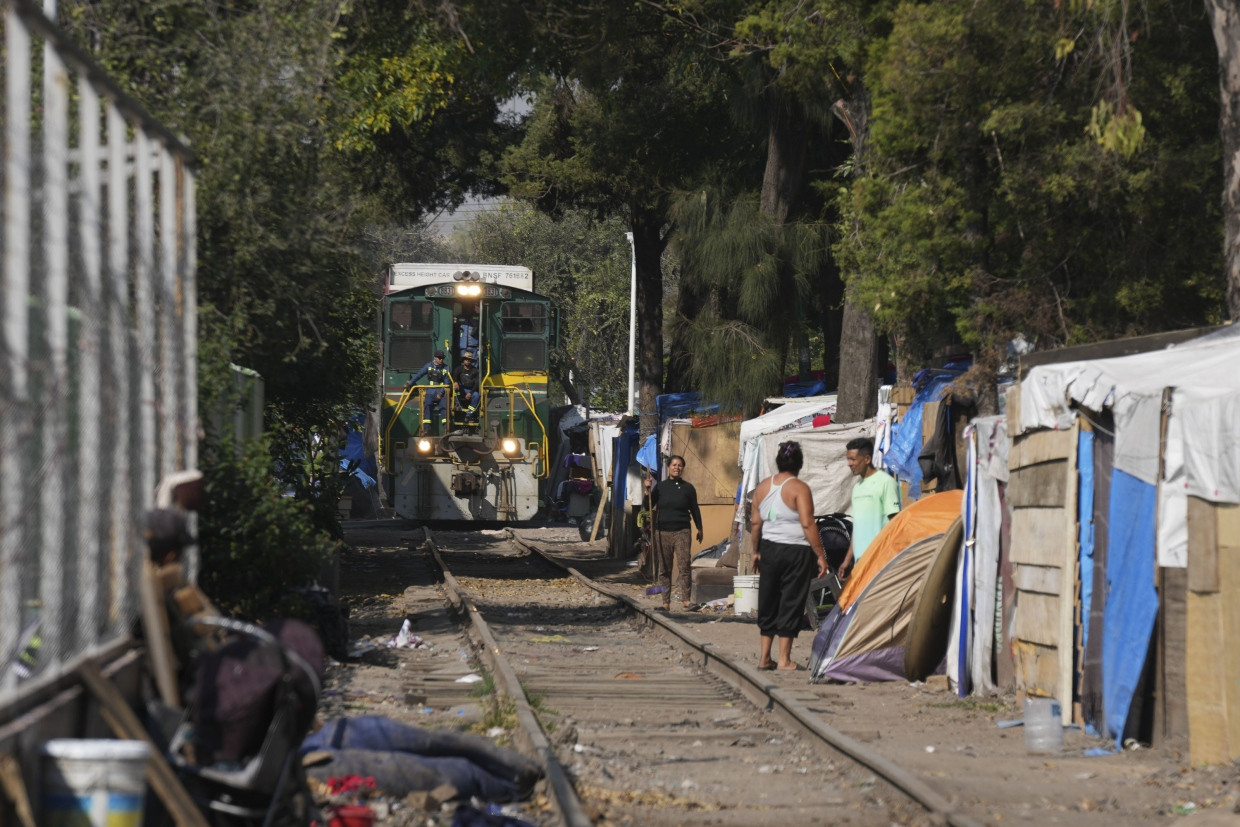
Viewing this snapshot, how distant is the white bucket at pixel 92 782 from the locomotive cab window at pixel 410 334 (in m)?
22.2

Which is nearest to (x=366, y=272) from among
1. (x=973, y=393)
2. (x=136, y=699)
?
(x=973, y=393)

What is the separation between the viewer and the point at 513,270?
88.5ft

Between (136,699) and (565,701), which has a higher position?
(136,699)

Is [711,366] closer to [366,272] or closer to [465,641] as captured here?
[366,272]

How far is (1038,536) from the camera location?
9.53 m

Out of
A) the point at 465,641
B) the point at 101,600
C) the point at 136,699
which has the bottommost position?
the point at 465,641

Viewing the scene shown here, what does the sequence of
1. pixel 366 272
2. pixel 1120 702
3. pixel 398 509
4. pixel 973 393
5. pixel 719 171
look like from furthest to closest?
pixel 398 509 → pixel 719 171 → pixel 366 272 → pixel 973 393 → pixel 1120 702

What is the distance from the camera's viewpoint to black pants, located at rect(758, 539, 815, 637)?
1120 cm

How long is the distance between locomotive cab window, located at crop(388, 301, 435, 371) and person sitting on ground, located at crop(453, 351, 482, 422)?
0.78 metres

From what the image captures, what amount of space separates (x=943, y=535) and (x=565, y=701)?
3227 millimetres

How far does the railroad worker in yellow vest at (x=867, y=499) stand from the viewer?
1274cm

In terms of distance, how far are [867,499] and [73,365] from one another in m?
9.28

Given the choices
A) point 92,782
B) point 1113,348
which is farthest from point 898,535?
point 92,782

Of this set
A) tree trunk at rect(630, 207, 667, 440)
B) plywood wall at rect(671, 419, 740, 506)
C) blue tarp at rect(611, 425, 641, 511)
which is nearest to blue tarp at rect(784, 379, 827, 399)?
plywood wall at rect(671, 419, 740, 506)
